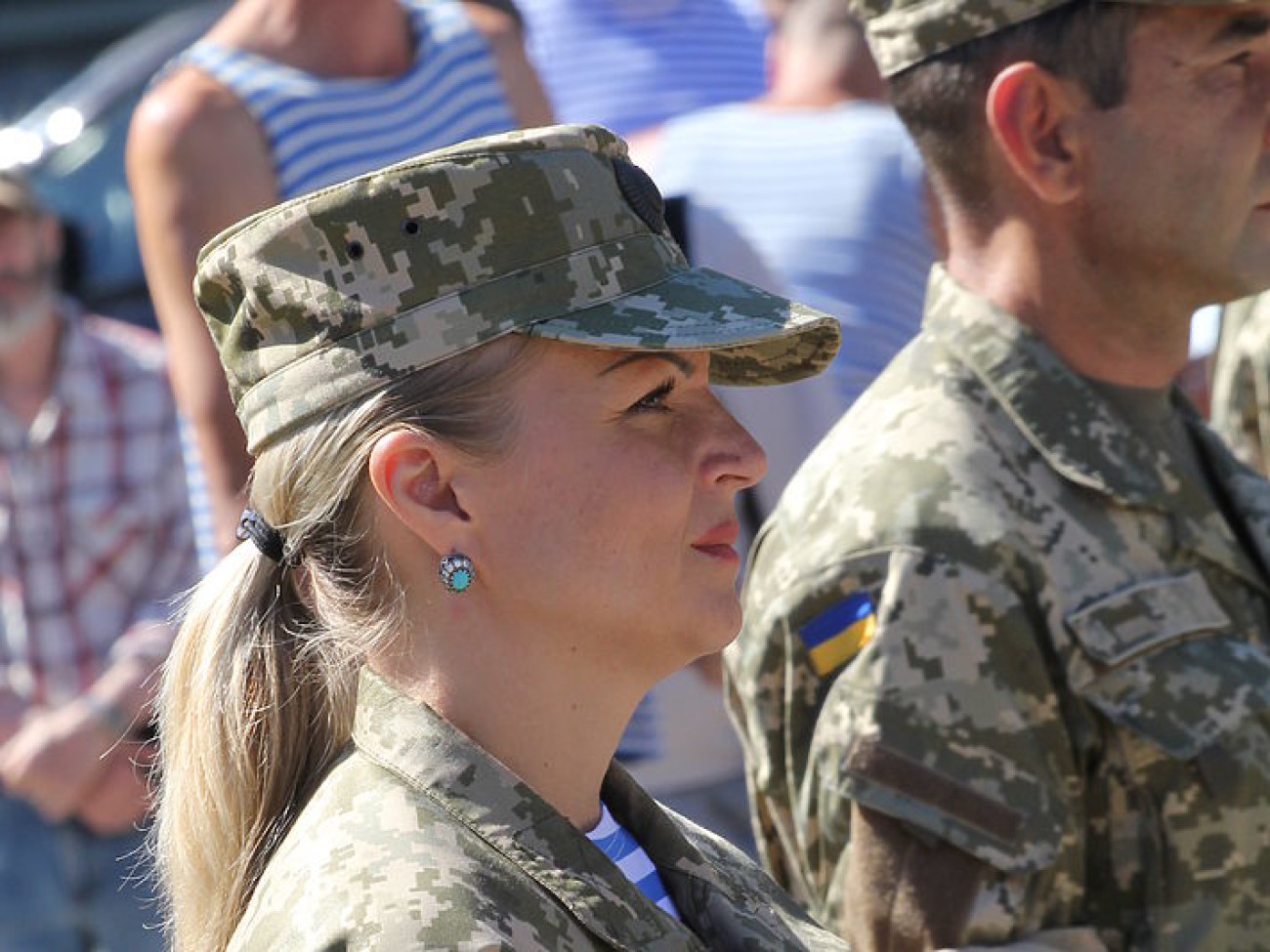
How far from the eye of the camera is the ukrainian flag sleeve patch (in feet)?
9.66

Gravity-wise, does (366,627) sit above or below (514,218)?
below

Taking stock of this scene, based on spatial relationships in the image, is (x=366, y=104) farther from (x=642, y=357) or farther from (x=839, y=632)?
(x=642, y=357)

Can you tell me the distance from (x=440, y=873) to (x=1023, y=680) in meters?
1.04

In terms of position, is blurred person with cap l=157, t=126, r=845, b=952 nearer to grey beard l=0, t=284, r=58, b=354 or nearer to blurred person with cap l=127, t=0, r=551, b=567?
blurred person with cap l=127, t=0, r=551, b=567

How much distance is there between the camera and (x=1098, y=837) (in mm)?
2939

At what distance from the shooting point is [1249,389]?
438cm

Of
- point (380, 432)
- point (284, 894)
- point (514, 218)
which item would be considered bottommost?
point (284, 894)

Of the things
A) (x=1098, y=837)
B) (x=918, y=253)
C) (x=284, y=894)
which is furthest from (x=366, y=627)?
(x=918, y=253)

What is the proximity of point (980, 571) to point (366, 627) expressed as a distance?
3.01ft

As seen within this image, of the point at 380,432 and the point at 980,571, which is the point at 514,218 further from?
the point at 980,571

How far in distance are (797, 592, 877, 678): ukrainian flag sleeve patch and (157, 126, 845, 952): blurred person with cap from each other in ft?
1.99

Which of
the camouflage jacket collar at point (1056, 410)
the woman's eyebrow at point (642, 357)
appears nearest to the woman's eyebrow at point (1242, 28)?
the camouflage jacket collar at point (1056, 410)

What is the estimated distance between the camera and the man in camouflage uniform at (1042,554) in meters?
2.88

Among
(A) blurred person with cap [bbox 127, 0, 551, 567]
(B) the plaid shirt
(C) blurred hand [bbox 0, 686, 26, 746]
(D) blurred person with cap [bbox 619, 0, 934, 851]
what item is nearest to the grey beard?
(B) the plaid shirt
